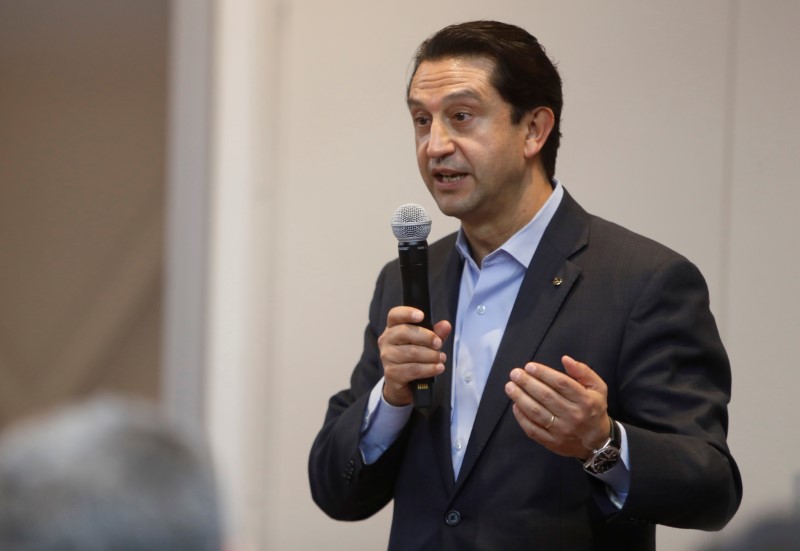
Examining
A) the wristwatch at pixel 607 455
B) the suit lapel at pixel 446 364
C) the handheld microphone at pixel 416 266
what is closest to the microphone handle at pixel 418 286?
the handheld microphone at pixel 416 266

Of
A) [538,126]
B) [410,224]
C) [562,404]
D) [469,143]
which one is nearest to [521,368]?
[562,404]

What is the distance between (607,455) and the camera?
2.12m

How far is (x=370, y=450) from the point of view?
2.48m

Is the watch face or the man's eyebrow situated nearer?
the watch face

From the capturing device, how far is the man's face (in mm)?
2504

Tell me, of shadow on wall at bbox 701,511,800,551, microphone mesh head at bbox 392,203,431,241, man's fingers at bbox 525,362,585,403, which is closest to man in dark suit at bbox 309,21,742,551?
man's fingers at bbox 525,362,585,403

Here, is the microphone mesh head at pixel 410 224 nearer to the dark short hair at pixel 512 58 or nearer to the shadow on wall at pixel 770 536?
the dark short hair at pixel 512 58

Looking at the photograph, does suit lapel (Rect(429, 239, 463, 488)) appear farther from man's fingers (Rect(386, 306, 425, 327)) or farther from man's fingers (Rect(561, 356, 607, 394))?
man's fingers (Rect(561, 356, 607, 394))

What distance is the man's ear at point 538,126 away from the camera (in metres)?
2.61

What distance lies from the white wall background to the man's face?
986 mm

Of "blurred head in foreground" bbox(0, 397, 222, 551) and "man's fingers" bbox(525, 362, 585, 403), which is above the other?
"man's fingers" bbox(525, 362, 585, 403)

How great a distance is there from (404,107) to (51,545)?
2.95 metres

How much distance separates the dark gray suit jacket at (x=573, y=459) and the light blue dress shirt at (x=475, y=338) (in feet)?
0.09

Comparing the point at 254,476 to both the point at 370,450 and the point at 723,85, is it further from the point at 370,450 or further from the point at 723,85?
the point at 723,85
